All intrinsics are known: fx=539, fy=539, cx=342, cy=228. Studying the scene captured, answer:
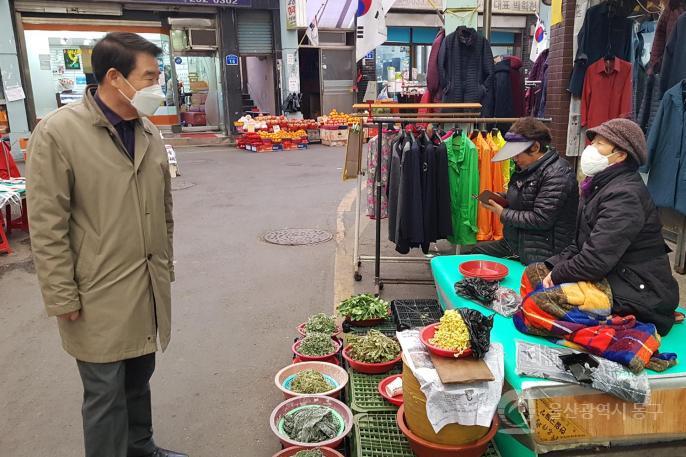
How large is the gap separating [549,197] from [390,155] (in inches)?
71.0

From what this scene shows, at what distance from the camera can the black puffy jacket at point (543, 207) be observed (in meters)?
4.21

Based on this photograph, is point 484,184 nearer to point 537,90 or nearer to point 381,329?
point 381,329

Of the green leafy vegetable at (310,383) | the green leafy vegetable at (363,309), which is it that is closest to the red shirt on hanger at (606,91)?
the green leafy vegetable at (363,309)

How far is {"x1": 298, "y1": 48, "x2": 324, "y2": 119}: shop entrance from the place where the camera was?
20750mm

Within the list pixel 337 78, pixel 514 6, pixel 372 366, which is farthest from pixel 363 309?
pixel 514 6

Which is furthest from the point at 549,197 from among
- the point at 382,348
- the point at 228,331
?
the point at 228,331

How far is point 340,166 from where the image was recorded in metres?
13.8

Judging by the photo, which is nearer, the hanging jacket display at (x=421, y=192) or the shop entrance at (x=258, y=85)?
the hanging jacket display at (x=421, y=192)

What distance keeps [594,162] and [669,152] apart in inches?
97.8

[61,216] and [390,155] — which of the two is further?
[390,155]

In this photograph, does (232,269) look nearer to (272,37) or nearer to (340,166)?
(340,166)

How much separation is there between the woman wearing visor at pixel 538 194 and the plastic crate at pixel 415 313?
88 centimetres

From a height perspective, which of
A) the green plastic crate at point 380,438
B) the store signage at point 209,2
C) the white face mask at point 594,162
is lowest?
the green plastic crate at point 380,438

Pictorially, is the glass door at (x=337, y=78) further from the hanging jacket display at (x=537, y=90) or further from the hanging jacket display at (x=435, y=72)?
the hanging jacket display at (x=435, y=72)
